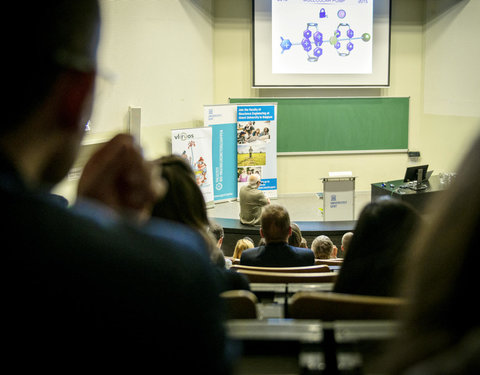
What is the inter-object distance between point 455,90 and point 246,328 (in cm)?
994

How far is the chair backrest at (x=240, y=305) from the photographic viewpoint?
4.70 feet

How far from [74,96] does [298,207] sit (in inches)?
356

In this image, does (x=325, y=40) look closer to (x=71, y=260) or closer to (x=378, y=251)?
(x=378, y=251)

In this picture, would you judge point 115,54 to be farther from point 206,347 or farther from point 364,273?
point 206,347

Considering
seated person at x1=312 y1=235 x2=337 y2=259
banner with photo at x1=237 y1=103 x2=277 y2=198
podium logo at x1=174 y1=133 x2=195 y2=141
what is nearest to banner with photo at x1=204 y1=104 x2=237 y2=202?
banner with photo at x1=237 y1=103 x2=277 y2=198

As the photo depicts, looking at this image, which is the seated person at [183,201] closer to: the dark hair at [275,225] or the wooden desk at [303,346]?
the wooden desk at [303,346]

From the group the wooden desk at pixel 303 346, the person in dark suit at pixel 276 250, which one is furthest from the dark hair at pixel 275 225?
the wooden desk at pixel 303 346

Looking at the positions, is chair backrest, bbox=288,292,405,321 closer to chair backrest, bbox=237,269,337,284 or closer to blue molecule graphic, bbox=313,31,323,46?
chair backrest, bbox=237,269,337,284

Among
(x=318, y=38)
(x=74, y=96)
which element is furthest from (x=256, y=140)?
(x=74, y=96)

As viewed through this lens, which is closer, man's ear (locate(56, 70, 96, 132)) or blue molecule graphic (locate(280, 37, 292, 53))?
man's ear (locate(56, 70, 96, 132))

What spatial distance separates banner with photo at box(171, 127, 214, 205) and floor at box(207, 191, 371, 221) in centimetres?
35

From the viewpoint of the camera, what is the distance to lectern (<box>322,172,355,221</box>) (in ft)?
23.0

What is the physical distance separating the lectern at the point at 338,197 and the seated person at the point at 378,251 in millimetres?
5250

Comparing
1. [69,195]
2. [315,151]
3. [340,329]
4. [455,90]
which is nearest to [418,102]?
[455,90]
